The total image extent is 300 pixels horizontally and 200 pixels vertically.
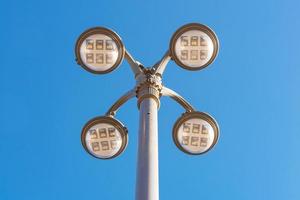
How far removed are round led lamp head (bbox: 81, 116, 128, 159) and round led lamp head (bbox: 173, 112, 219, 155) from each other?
0.69 metres

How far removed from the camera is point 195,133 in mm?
7801

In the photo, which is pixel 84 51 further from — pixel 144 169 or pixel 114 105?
pixel 144 169

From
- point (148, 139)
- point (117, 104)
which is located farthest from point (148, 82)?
point (148, 139)

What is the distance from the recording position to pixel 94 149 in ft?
25.5

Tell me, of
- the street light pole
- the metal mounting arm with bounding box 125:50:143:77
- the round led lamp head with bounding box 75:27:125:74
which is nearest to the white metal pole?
the street light pole

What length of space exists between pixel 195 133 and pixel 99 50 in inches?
65.0

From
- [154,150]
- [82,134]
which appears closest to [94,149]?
[82,134]

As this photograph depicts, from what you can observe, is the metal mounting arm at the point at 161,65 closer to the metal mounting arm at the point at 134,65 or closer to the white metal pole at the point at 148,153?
the metal mounting arm at the point at 134,65

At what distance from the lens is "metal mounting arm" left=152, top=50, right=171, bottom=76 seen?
7784 millimetres

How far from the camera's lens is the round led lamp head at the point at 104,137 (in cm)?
768

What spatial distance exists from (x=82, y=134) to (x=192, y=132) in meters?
1.39

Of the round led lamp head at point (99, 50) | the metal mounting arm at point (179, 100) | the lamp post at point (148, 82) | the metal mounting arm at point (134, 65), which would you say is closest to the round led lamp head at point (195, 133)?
the lamp post at point (148, 82)

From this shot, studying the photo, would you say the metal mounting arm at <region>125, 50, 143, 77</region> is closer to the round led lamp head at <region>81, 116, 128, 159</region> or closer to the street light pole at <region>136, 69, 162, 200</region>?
the street light pole at <region>136, 69, 162, 200</region>

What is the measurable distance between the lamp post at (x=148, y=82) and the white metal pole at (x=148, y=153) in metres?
0.07
